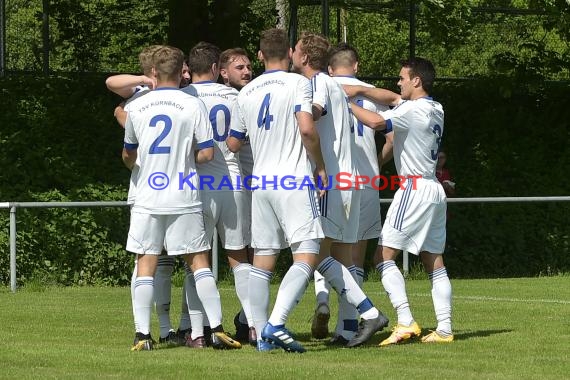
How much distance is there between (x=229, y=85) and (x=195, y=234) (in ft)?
5.11

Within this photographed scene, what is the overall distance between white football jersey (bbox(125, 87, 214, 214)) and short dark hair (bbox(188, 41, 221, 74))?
0.53 metres

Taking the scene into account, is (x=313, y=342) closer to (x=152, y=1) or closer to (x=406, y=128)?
(x=406, y=128)

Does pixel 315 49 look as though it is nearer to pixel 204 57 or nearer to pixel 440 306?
pixel 204 57

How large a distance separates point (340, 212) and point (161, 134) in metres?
1.46

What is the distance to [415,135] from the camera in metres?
10.2

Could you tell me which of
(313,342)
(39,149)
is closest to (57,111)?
(39,149)

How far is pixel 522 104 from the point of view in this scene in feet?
66.6

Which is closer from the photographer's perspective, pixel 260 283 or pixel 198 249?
pixel 260 283

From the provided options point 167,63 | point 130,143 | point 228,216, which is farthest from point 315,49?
point 130,143

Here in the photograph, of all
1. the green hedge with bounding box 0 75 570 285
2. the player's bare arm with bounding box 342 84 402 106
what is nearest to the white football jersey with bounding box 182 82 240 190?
the player's bare arm with bounding box 342 84 402 106

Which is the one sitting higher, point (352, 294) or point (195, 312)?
point (352, 294)

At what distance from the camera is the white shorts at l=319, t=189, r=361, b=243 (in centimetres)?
980

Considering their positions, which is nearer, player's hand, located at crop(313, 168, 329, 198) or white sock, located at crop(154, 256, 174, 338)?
player's hand, located at crop(313, 168, 329, 198)

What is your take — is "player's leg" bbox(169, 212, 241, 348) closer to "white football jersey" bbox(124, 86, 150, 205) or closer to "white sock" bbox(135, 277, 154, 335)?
"white sock" bbox(135, 277, 154, 335)
